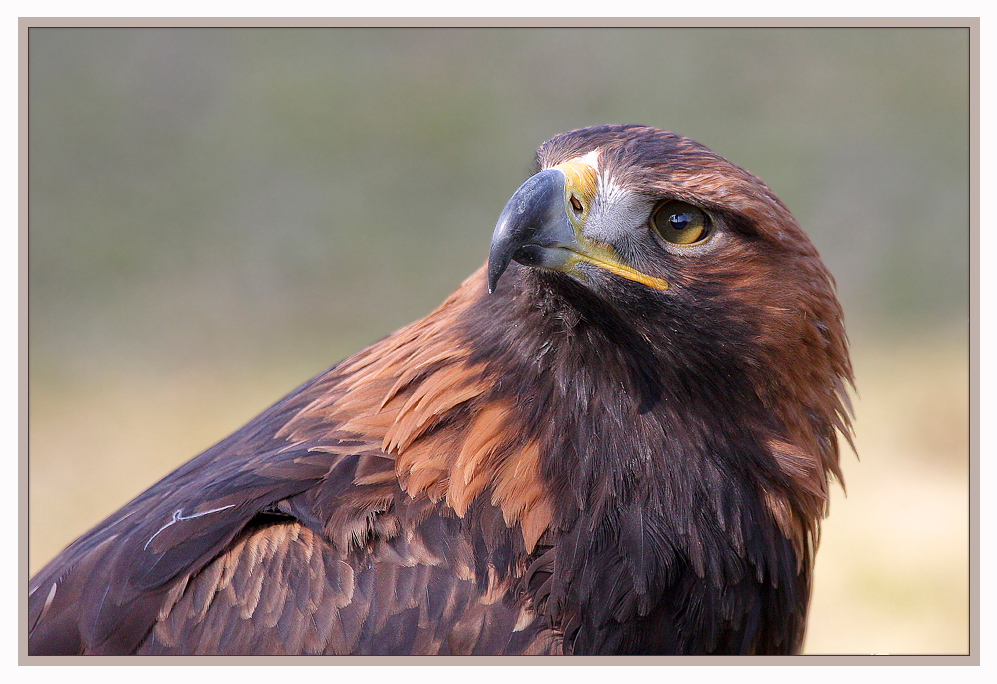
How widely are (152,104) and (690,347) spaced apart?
7.77m

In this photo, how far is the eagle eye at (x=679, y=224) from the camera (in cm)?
225

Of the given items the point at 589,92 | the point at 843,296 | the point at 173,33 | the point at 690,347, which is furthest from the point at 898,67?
the point at 690,347

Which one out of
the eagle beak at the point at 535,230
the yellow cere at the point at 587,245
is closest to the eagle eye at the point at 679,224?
the yellow cere at the point at 587,245

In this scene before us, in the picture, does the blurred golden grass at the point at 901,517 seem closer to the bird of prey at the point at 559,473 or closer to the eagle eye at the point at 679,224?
the bird of prey at the point at 559,473

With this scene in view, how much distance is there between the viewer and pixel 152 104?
883cm

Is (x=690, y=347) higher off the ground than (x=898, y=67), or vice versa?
(x=898, y=67)

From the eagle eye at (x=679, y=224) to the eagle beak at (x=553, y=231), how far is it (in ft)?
0.35

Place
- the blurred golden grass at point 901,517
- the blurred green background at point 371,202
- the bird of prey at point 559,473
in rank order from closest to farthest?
the bird of prey at point 559,473
the blurred golden grass at point 901,517
the blurred green background at point 371,202

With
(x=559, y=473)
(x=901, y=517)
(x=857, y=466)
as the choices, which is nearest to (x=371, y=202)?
(x=857, y=466)

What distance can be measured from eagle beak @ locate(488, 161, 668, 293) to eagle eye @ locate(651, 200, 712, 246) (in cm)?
11

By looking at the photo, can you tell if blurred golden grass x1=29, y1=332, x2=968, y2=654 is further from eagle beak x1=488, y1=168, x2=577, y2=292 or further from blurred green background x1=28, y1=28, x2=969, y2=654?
eagle beak x1=488, y1=168, x2=577, y2=292

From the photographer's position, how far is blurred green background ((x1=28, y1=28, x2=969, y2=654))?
7.12 meters

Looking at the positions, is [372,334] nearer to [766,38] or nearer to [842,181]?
[766,38]

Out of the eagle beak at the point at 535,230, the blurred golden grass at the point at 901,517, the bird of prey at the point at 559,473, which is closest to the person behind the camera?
the eagle beak at the point at 535,230
